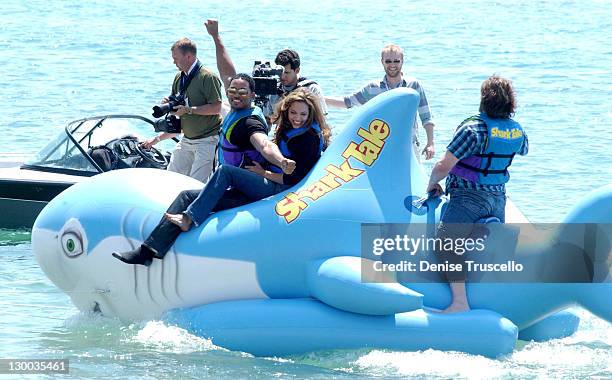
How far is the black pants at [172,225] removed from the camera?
7094 millimetres

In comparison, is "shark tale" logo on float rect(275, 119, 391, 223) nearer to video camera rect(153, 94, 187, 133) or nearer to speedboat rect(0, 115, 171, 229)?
video camera rect(153, 94, 187, 133)

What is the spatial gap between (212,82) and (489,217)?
2.78 m

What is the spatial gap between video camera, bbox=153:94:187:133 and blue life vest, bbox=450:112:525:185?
2675mm

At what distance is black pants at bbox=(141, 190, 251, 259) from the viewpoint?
23.3 feet

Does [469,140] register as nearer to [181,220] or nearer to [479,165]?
[479,165]

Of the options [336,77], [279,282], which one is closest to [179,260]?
[279,282]

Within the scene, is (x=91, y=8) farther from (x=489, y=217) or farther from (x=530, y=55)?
(x=489, y=217)

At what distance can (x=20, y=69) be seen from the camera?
22547mm

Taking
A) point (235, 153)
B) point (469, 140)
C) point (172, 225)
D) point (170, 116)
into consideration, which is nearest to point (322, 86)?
point (170, 116)

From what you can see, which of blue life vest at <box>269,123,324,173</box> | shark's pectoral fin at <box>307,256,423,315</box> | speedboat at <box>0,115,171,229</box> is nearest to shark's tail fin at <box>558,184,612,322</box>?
shark's pectoral fin at <box>307,256,423,315</box>

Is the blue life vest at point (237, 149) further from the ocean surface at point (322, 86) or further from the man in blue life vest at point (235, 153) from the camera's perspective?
the ocean surface at point (322, 86)

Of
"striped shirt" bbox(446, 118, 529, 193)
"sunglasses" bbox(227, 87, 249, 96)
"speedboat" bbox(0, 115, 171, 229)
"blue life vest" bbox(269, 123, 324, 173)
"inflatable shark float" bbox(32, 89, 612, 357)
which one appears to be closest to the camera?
"striped shirt" bbox(446, 118, 529, 193)

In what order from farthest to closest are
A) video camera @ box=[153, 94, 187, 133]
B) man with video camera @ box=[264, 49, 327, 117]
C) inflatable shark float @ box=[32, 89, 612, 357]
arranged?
1. video camera @ box=[153, 94, 187, 133]
2. man with video camera @ box=[264, 49, 327, 117]
3. inflatable shark float @ box=[32, 89, 612, 357]
